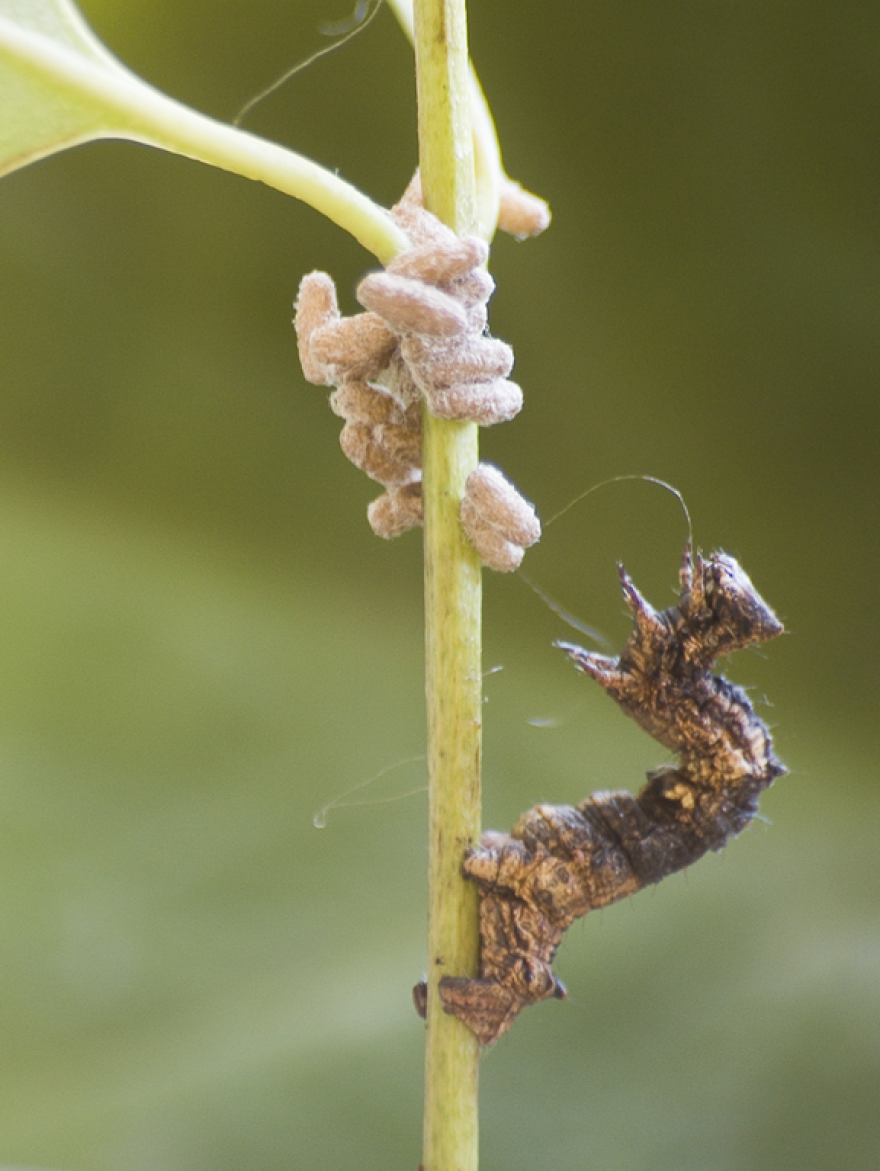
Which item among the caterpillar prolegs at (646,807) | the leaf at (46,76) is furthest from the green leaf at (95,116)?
the caterpillar prolegs at (646,807)

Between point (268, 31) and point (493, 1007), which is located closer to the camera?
point (493, 1007)

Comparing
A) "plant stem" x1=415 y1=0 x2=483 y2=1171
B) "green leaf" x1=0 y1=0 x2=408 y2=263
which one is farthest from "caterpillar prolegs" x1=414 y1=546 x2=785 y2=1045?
"green leaf" x1=0 y1=0 x2=408 y2=263

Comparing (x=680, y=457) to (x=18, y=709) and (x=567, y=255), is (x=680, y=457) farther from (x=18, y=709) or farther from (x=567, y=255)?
(x=18, y=709)

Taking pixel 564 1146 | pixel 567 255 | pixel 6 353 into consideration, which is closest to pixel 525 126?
pixel 567 255

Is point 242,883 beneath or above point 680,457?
beneath

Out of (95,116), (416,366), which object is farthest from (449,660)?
(95,116)

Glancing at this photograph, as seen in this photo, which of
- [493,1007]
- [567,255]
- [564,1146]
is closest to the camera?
[493,1007]

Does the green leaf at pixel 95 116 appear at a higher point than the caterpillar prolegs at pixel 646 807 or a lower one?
higher

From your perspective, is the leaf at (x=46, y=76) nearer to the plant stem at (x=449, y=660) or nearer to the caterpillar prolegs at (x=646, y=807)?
the plant stem at (x=449, y=660)
